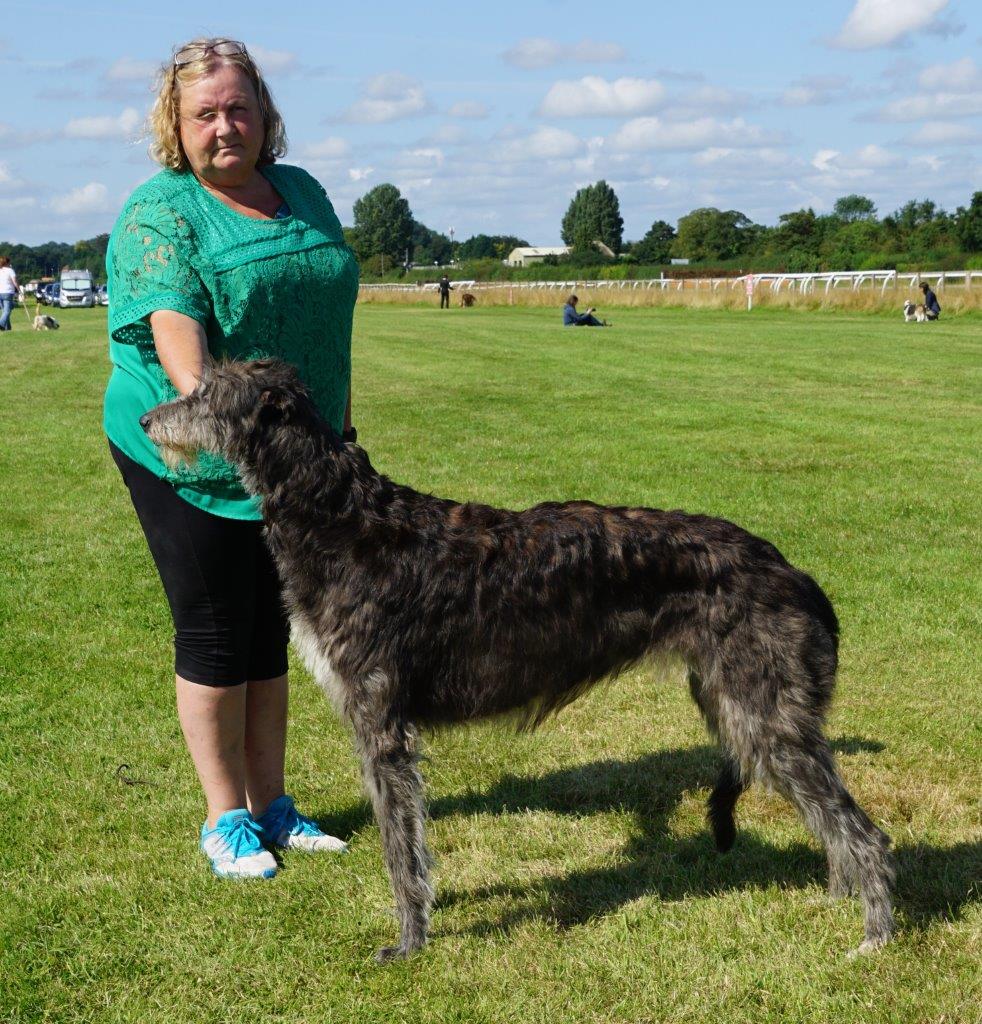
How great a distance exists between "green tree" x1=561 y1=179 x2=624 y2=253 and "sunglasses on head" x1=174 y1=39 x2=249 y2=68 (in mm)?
147308

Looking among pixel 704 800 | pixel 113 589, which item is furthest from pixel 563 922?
pixel 113 589

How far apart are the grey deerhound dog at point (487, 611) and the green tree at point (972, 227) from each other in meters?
68.8

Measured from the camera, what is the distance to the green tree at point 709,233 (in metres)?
117

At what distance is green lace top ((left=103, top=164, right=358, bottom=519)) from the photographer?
401 cm

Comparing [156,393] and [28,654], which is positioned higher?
[156,393]

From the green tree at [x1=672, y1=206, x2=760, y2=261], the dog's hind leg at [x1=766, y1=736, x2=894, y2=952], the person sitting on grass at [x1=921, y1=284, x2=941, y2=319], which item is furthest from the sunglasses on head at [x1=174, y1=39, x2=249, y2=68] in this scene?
the green tree at [x1=672, y1=206, x2=760, y2=261]

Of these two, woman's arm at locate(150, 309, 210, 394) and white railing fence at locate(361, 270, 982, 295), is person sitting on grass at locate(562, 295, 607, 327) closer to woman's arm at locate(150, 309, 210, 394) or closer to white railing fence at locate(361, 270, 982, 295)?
white railing fence at locate(361, 270, 982, 295)

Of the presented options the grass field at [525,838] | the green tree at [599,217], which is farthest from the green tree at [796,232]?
the grass field at [525,838]

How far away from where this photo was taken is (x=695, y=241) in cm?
12412

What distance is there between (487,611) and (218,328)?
1.43 meters

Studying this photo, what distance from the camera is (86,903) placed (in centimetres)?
447

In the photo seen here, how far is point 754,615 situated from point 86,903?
2.83 meters

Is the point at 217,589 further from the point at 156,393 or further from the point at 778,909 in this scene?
the point at 778,909

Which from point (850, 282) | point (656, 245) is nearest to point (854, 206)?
point (656, 245)
